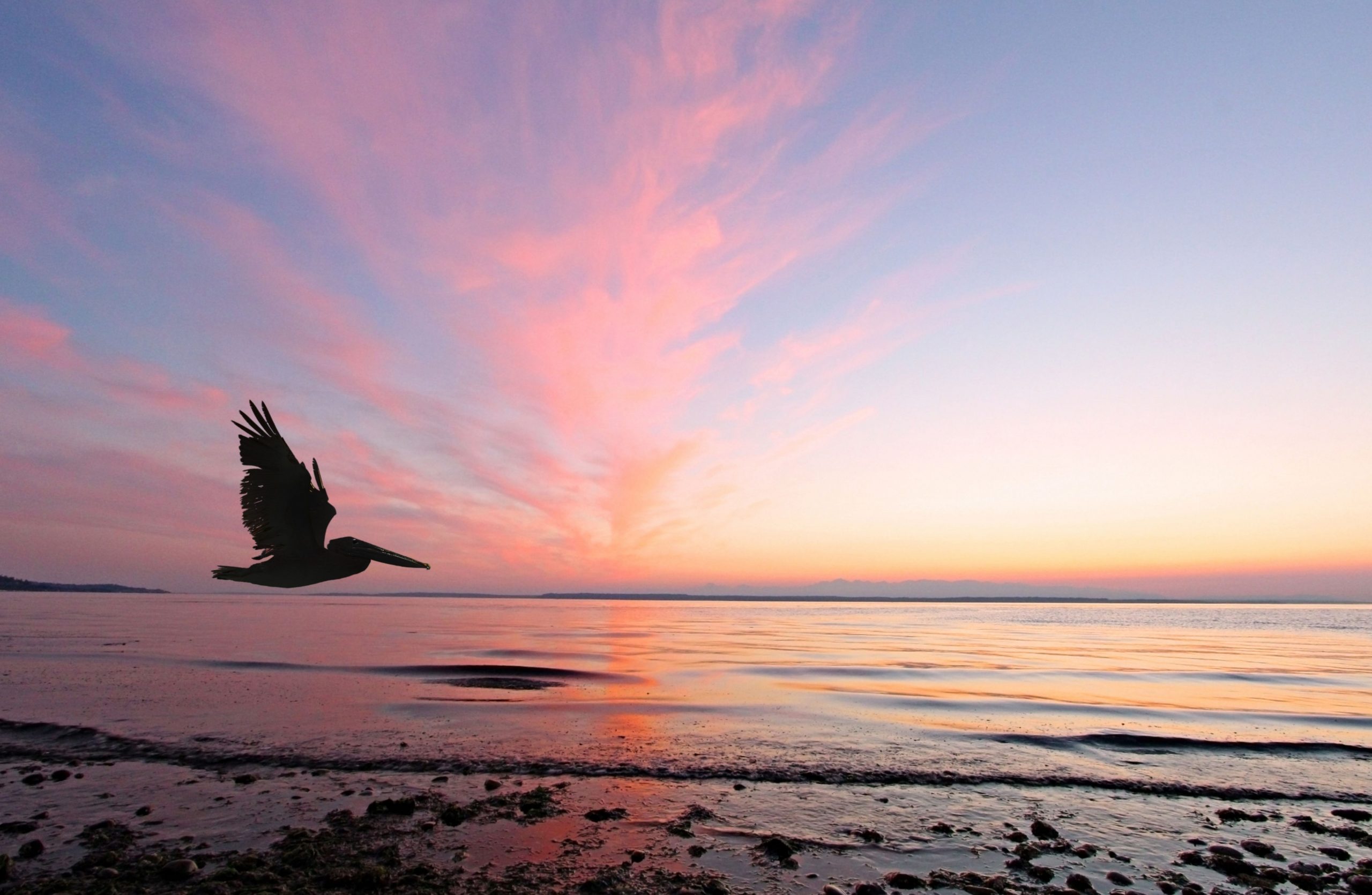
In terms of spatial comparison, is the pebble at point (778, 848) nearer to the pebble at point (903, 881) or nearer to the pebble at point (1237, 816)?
the pebble at point (903, 881)

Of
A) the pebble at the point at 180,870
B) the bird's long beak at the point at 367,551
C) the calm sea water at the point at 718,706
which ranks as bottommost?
the calm sea water at the point at 718,706

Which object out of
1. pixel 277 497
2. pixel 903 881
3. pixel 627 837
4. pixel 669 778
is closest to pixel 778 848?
pixel 903 881

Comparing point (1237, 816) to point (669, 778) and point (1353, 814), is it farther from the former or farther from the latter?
point (669, 778)

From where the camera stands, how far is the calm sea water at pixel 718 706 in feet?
42.5

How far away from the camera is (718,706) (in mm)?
18641

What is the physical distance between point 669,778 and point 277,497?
745cm

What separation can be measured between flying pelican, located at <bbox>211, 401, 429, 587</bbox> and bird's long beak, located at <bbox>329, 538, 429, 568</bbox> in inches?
7.0

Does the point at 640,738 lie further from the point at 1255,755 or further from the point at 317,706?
the point at 1255,755

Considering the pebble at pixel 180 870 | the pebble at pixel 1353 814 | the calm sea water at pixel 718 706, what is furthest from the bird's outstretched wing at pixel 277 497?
the pebble at pixel 1353 814

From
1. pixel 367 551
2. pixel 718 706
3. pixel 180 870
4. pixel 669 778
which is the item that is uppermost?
pixel 367 551

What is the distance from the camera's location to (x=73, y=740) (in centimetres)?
1379

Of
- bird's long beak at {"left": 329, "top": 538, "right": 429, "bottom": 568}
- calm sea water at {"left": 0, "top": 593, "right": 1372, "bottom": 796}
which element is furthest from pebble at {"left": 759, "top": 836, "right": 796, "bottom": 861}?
bird's long beak at {"left": 329, "top": 538, "right": 429, "bottom": 568}

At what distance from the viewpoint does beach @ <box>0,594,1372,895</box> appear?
26.2ft

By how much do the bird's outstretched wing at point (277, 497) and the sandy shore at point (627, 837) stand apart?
367cm
